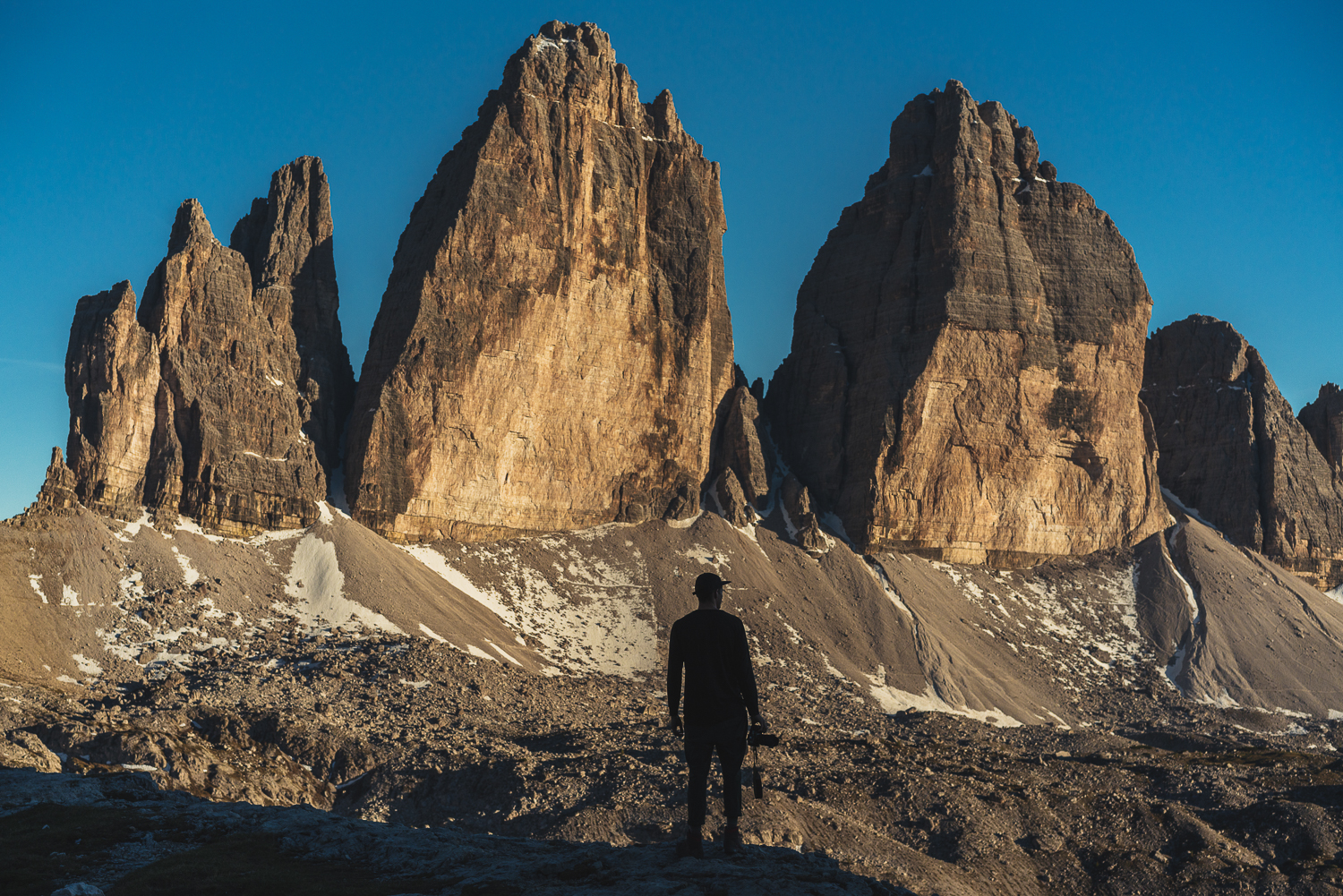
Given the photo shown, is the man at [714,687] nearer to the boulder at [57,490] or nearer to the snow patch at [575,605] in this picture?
the snow patch at [575,605]

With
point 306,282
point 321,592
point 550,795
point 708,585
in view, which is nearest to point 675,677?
point 708,585

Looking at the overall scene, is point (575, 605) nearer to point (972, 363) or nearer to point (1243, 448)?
point (972, 363)

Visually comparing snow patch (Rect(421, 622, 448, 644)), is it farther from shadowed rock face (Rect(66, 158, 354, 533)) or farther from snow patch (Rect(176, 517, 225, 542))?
snow patch (Rect(176, 517, 225, 542))

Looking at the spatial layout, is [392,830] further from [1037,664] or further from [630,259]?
[630,259]

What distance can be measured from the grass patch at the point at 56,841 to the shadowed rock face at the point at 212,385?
71375 mm

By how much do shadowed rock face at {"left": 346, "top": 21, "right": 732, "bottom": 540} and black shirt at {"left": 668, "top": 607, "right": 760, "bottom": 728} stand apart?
84984 mm

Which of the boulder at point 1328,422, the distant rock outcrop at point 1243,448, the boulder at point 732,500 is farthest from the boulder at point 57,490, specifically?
the boulder at point 1328,422

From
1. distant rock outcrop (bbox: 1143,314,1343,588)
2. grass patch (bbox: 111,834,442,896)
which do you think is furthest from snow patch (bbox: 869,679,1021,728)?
grass patch (bbox: 111,834,442,896)

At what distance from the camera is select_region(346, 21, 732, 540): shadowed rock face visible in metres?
99.6

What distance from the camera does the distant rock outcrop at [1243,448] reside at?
130m

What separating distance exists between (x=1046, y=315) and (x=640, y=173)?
143 feet

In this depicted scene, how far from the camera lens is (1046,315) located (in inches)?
4764

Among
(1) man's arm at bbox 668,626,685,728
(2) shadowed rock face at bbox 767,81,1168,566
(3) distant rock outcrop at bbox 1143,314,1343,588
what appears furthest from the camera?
(3) distant rock outcrop at bbox 1143,314,1343,588

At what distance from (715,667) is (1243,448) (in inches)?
5348
